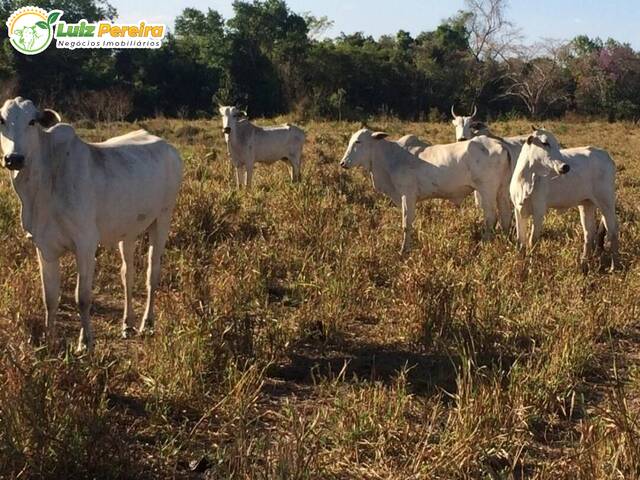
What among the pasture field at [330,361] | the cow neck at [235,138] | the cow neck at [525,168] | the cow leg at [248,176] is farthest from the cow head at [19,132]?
the cow neck at [235,138]

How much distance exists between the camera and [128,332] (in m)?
5.03

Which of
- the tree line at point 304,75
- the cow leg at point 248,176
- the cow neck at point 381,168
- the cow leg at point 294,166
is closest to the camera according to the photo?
the cow neck at point 381,168

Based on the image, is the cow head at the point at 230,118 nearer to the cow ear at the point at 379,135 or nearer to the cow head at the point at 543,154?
the cow ear at the point at 379,135

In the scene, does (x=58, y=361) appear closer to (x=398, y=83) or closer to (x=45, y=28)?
(x=45, y=28)

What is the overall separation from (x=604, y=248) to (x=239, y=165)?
23.3ft

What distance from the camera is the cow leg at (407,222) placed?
7.48 metres

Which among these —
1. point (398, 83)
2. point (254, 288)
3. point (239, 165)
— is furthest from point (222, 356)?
point (398, 83)

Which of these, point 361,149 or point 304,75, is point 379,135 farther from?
point 304,75

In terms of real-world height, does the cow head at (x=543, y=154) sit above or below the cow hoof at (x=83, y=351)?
above

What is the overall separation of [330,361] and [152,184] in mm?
1958

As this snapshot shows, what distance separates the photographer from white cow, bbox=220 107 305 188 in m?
12.6

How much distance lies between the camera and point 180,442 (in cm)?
329

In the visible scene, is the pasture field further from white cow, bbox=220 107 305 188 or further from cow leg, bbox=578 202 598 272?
white cow, bbox=220 107 305 188

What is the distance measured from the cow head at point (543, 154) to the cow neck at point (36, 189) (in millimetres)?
4907
